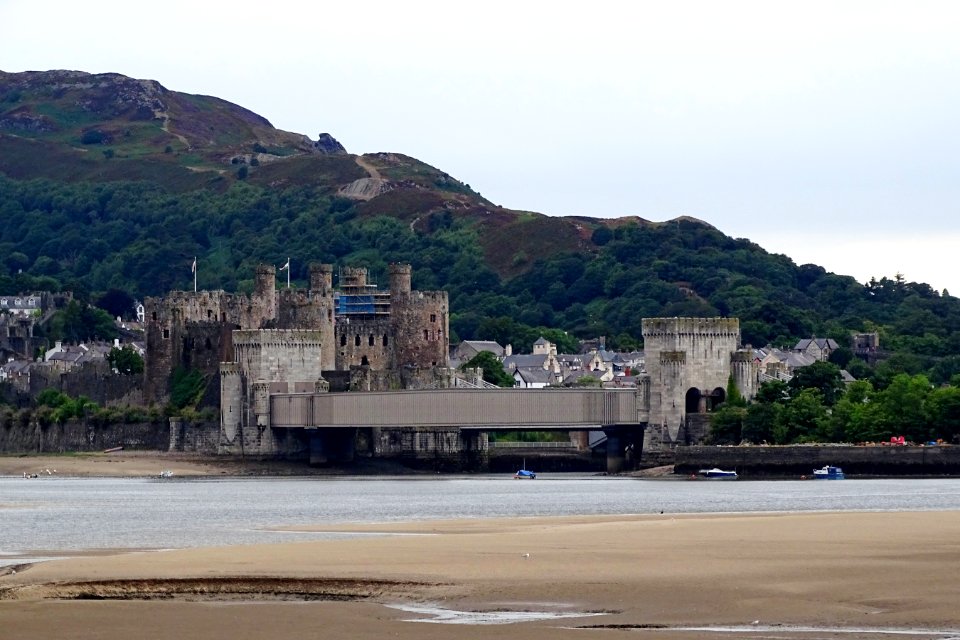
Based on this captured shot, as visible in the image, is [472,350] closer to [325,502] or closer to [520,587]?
[325,502]

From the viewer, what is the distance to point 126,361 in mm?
130875

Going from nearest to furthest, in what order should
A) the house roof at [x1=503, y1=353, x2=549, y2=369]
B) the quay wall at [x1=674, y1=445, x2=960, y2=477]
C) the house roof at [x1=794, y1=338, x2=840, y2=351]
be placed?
→ the quay wall at [x1=674, y1=445, x2=960, y2=477]
the house roof at [x1=503, y1=353, x2=549, y2=369]
the house roof at [x1=794, y1=338, x2=840, y2=351]

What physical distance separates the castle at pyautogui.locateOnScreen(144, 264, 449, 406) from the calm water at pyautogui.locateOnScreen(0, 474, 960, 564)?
17575 mm

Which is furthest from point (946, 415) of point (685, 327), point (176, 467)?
point (176, 467)

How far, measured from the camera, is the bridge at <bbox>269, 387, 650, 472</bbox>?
318 feet

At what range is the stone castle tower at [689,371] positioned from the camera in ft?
313

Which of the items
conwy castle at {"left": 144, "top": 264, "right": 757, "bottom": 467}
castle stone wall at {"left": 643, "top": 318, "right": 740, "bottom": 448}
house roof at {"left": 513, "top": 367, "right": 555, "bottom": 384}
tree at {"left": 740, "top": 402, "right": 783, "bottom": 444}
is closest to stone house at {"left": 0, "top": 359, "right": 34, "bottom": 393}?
conwy castle at {"left": 144, "top": 264, "right": 757, "bottom": 467}

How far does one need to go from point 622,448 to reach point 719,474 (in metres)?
10.4

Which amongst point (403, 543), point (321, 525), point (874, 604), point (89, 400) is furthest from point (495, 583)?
point (89, 400)

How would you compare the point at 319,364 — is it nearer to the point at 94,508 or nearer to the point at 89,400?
the point at 89,400

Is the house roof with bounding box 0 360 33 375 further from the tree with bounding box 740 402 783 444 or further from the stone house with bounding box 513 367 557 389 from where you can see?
the tree with bounding box 740 402 783 444

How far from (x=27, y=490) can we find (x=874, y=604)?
56.2 m

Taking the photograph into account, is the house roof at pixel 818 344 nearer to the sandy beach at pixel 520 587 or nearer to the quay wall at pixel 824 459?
the quay wall at pixel 824 459

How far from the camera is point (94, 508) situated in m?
67.4
